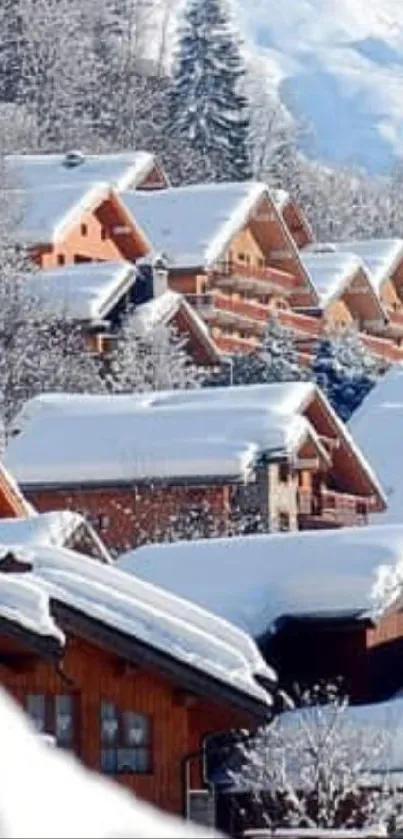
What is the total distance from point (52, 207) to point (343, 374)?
7091 millimetres

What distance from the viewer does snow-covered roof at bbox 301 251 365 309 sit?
190 feet

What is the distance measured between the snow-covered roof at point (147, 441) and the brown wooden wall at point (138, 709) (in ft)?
61.9

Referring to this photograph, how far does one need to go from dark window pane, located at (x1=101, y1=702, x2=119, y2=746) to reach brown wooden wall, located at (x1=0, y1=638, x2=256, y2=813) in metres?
A: 0.04

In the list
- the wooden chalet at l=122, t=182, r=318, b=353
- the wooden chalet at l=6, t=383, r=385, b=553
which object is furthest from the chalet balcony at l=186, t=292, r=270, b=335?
the wooden chalet at l=6, t=383, r=385, b=553

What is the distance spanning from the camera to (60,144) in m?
71.6

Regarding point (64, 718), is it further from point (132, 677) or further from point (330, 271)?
point (330, 271)

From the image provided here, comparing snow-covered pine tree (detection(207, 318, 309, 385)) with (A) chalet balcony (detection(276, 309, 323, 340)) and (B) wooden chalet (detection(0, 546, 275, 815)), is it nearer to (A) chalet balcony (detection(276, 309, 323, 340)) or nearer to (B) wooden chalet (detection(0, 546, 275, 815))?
(A) chalet balcony (detection(276, 309, 323, 340))

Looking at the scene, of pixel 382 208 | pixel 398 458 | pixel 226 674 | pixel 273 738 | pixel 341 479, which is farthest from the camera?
pixel 382 208

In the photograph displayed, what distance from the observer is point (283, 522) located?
3950cm

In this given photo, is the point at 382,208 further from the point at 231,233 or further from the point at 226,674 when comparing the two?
the point at 226,674

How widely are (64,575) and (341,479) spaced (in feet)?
79.3

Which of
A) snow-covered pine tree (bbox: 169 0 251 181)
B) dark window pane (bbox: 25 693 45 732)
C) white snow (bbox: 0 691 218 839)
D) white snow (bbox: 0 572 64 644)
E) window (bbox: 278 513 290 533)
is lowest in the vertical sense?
window (bbox: 278 513 290 533)

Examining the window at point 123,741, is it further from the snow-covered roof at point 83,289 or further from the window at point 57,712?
the snow-covered roof at point 83,289

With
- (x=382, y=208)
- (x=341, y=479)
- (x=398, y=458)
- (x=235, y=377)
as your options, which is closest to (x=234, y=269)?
(x=235, y=377)
